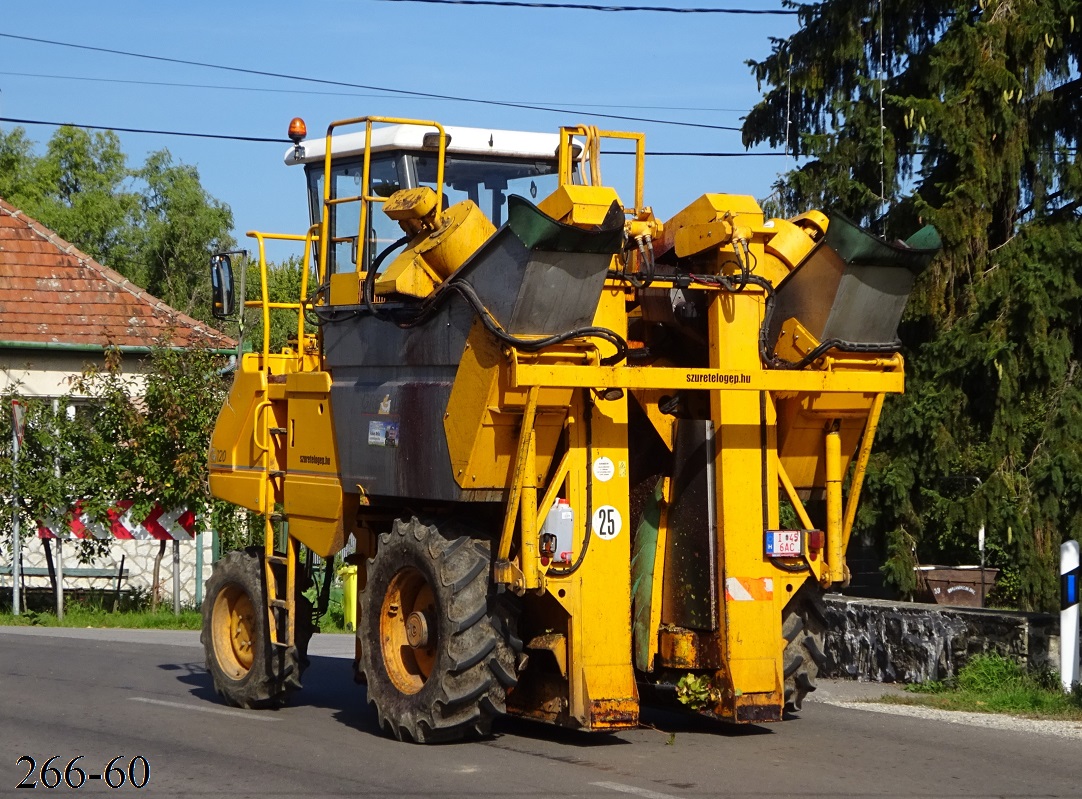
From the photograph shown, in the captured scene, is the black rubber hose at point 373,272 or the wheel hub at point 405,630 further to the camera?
the black rubber hose at point 373,272

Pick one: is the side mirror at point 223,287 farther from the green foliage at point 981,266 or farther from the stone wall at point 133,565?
the stone wall at point 133,565

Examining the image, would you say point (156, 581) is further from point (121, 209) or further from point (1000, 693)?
point (121, 209)

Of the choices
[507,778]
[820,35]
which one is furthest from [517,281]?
[820,35]

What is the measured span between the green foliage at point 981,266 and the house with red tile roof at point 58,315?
1034 cm

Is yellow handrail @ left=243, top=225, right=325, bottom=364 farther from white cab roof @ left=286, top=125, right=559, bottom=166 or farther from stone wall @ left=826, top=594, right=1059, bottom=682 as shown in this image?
stone wall @ left=826, top=594, right=1059, bottom=682

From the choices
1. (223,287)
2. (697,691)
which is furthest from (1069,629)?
(223,287)

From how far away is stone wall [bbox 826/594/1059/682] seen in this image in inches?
423

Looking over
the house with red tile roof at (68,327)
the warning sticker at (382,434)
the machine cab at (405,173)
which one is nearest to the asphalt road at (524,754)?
the warning sticker at (382,434)

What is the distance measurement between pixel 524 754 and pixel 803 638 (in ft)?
6.32

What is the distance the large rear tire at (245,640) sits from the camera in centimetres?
1038

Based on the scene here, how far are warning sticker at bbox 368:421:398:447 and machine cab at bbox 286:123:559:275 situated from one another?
1.19 metres

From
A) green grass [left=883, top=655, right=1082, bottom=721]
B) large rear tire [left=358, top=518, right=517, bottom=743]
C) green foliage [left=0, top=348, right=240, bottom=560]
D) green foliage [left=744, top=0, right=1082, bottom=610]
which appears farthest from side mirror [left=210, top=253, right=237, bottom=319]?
green foliage [left=0, top=348, right=240, bottom=560]

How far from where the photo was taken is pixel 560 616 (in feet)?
27.7

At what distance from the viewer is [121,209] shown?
4888 centimetres
